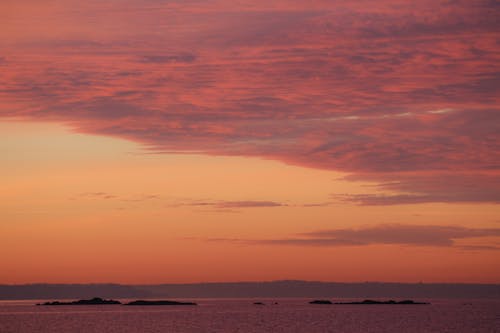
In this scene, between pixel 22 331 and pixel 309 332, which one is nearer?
pixel 309 332

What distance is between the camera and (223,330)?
13000cm

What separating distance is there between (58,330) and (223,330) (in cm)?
2796

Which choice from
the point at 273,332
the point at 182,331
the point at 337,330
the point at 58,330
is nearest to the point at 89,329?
the point at 58,330

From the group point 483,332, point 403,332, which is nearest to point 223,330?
point 403,332

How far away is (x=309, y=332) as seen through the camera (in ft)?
412

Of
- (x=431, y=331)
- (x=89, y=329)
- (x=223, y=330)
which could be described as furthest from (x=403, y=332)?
(x=89, y=329)

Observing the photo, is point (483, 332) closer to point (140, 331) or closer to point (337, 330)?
point (337, 330)

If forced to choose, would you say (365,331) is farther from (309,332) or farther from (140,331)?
(140,331)

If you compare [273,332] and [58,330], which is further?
[58,330]

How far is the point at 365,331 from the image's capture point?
13038 cm

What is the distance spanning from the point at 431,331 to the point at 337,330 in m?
15.2

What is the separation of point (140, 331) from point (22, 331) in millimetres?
20288

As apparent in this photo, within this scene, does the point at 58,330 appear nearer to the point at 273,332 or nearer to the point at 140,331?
the point at 140,331

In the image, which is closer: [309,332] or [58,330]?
[309,332]
